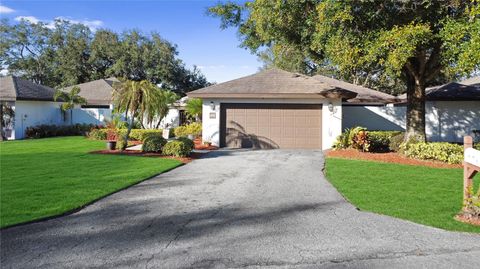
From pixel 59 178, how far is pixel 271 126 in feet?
34.4

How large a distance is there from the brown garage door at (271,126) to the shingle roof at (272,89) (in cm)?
68

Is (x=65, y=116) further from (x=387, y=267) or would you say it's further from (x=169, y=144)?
(x=387, y=267)

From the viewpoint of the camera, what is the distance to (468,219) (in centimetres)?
578

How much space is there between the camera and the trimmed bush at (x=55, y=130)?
21.4 meters

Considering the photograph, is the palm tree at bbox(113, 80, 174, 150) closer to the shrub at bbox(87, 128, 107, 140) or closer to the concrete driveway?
the shrub at bbox(87, 128, 107, 140)

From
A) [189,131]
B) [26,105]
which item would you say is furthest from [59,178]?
[26,105]

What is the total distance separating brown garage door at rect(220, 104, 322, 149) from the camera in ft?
55.8

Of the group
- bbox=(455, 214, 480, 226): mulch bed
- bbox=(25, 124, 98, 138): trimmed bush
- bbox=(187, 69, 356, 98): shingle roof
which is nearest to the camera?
bbox=(455, 214, 480, 226): mulch bed

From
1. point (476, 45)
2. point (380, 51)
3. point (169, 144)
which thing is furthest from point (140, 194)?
point (476, 45)

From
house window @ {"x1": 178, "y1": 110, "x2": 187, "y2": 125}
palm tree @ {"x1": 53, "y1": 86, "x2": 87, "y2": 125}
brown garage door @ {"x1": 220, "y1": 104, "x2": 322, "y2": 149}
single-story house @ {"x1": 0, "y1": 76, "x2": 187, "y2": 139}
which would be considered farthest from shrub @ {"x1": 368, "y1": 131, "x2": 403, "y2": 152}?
palm tree @ {"x1": 53, "y1": 86, "x2": 87, "y2": 125}

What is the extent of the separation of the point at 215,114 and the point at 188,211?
37.3ft

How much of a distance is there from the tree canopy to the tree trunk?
87.4 feet

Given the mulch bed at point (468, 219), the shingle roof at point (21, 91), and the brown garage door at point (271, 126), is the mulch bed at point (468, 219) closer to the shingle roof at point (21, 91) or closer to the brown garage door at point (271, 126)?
the brown garage door at point (271, 126)

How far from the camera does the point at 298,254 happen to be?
4.35 meters
